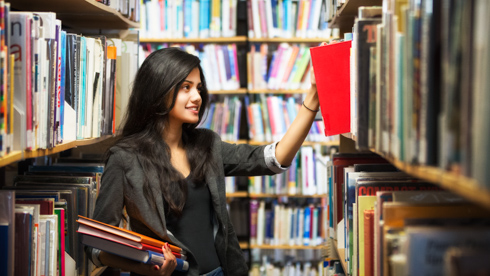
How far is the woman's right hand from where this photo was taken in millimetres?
1589

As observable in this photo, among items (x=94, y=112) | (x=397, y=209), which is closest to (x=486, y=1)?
(x=397, y=209)

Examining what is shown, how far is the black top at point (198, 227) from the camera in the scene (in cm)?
178

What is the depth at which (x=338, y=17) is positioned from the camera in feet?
6.40

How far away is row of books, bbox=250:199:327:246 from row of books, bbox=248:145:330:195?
112 mm

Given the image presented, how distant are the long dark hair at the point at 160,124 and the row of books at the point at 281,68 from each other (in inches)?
69.2

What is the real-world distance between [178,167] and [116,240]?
1.58 feet

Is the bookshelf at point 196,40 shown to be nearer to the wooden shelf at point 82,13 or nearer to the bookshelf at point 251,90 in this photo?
the bookshelf at point 251,90

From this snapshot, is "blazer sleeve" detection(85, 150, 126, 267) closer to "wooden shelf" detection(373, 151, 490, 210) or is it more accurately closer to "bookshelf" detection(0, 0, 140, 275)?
"bookshelf" detection(0, 0, 140, 275)

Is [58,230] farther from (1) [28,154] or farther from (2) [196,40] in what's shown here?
(2) [196,40]

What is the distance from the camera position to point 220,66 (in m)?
3.66

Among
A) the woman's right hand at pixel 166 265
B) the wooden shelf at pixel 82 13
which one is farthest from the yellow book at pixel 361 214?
the wooden shelf at pixel 82 13

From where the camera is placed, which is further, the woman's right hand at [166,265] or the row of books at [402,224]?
the woman's right hand at [166,265]

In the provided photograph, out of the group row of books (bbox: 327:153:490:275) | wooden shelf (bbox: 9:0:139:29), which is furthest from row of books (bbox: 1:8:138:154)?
row of books (bbox: 327:153:490:275)

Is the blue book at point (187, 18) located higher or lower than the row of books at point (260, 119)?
higher
